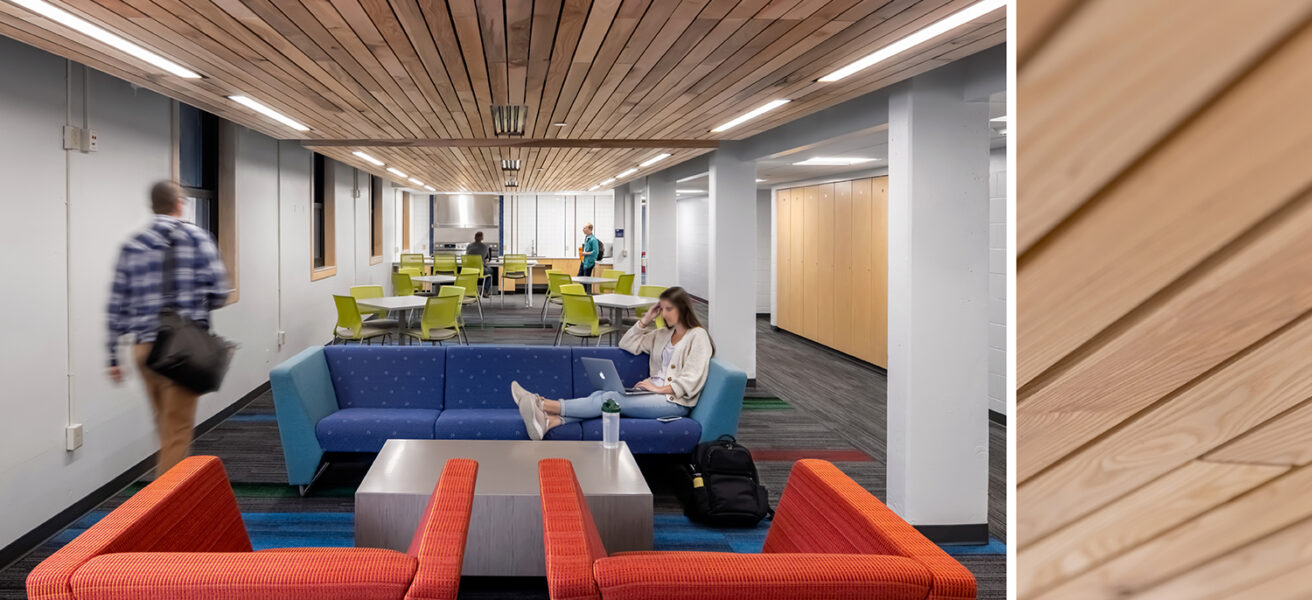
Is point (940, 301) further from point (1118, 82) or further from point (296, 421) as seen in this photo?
point (296, 421)

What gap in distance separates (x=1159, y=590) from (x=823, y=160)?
650 centimetres

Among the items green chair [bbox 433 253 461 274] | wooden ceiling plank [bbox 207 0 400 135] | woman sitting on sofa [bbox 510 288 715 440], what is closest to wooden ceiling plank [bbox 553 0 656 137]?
wooden ceiling plank [bbox 207 0 400 135]

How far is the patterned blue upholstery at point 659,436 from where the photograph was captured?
4156 millimetres

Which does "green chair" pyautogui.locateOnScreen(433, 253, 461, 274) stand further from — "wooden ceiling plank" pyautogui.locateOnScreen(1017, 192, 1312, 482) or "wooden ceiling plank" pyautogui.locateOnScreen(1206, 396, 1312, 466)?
"wooden ceiling plank" pyautogui.locateOnScreen(1206, 396, 1312, 466)

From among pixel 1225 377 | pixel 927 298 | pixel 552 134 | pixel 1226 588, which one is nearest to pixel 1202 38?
pixel 1225 377

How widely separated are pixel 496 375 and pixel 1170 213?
13.7 feet

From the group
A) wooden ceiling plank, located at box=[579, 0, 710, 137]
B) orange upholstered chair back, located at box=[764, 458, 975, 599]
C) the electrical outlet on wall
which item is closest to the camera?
orange upholstered chair back, located at box=[764, 458, 975, 599]

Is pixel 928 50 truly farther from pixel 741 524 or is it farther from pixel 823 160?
pixel 823 160

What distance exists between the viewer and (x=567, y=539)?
1.62m

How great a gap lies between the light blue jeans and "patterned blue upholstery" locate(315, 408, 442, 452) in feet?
2.57

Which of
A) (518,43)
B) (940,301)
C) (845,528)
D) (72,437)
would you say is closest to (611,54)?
(518,43)

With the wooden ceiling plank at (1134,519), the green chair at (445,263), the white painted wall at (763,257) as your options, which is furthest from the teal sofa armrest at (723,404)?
the green chair at (445,263)

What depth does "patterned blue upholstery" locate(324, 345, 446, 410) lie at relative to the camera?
15.1 ft

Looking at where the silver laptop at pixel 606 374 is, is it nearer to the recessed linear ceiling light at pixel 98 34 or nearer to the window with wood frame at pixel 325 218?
the recessed linear ceiling light at pixel 98 34
